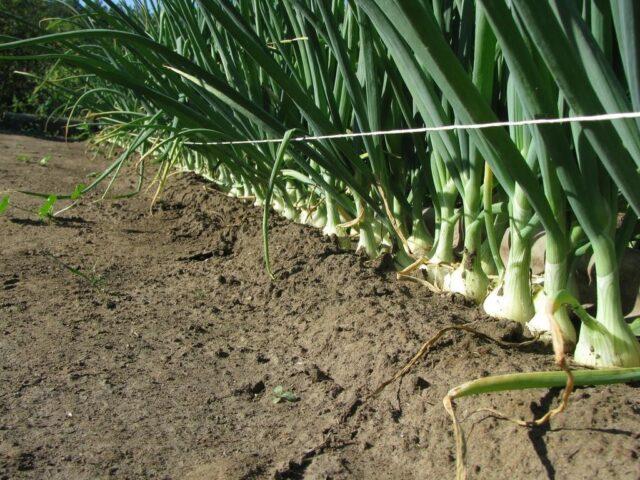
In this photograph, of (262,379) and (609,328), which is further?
(262,379)

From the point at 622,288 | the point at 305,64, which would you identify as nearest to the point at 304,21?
the point at 305,64

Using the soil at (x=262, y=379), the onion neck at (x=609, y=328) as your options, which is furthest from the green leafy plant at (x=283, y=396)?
the onion neck at (x=609, y=328)

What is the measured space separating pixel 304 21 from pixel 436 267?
0.60m

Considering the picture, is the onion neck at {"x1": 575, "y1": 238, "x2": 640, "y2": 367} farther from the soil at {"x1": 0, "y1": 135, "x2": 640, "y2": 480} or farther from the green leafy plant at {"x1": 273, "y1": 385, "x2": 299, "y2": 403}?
the green leafy plant at {"x1": 273, "y1": 385, "x2": 299, "y2": 403}

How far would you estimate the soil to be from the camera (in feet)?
2.57

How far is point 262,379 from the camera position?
43.2 inches

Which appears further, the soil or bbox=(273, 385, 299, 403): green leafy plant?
bbox=(273, 385, 299, 403): green leafy plant

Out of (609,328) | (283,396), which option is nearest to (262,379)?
(283,396)

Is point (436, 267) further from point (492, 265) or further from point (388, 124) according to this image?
point (388, 124)

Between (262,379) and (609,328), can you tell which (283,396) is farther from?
(609,328)

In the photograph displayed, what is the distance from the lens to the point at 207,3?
3.22ft

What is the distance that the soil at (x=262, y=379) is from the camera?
0.78m

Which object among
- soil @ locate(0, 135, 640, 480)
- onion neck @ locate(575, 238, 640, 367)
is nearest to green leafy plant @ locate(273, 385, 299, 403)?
soil @ locate(0, 135, 640, 480)

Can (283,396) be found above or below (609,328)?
below
